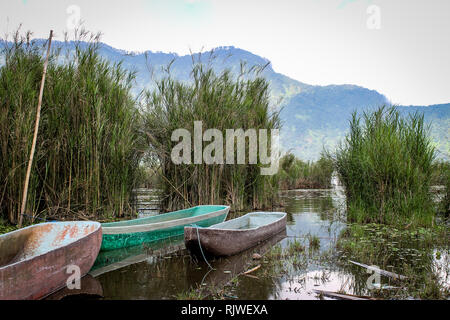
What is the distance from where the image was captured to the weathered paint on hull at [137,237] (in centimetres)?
536

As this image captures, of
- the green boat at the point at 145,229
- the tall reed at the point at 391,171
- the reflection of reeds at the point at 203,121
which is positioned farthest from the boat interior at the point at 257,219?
the tall reed at the point at 391,171

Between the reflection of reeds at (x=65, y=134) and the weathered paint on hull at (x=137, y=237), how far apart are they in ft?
5.27

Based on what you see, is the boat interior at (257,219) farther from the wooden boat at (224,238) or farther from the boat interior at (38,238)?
the boat interior at (38,238)

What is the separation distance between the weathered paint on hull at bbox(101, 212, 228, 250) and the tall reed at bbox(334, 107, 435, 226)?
3.48 meters

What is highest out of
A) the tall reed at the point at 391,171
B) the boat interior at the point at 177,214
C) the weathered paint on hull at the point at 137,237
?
the tall reed at the point at 391,171

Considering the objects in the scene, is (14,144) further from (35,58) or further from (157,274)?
(157,274)

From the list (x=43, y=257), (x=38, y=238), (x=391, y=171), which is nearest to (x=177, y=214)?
(x=38, y=238)

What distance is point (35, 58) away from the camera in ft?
23.2

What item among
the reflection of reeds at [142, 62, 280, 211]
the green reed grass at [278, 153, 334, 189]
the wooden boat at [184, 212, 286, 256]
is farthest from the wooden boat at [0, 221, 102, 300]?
the green reed grass at [278, 153, 334, 189]

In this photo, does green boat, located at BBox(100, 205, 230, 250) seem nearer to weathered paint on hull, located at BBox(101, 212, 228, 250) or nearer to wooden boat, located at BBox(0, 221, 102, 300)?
weathered paint on hull, located at BBox(101, 212, 228, 250)

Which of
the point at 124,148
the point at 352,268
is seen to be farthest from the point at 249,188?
the point at 352,268

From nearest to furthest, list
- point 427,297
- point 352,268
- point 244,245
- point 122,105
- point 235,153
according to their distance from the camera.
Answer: point 427,297
point 352,268
point 244,245
point 122,105
point 235,153

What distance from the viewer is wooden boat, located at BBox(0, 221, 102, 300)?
3.04 m
